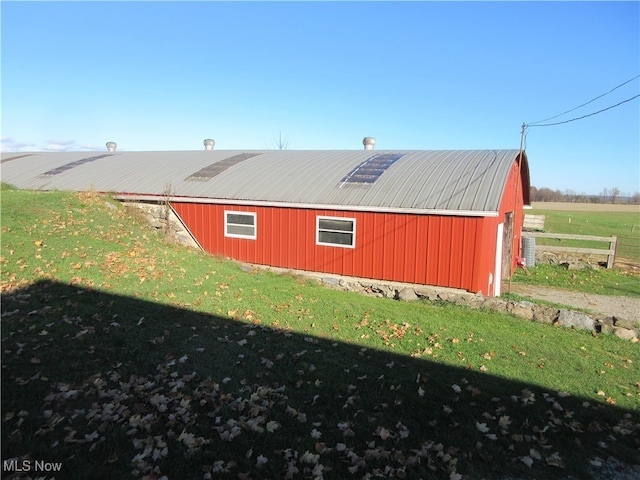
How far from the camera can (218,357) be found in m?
6.22

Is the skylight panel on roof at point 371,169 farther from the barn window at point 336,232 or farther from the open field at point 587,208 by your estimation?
the open field at point 587,208

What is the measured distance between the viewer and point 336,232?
530 inches

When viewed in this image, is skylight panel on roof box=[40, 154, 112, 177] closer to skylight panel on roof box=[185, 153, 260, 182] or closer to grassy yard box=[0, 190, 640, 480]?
skylight panel on roof box=[185, 153, 260, 182]

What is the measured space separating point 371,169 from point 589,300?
8464 mm

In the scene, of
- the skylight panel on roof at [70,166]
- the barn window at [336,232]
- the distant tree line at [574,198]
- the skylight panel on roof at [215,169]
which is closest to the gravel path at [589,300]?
the barn window at [336,232]

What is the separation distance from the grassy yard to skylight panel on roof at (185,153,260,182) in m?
7.40

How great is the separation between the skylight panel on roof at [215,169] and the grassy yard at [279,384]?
7402 mm

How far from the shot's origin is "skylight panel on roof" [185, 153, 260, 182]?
16906 millimetres

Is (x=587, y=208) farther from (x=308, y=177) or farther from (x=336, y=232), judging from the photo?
(x=336, y=232)

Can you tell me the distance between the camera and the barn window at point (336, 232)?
1321 cm

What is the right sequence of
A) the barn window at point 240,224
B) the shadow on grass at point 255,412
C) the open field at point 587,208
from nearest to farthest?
the shadow on grass at point 255,412
the barn window at point 240,224
the open field at point 587,208

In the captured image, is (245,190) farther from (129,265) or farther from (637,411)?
(637,411)

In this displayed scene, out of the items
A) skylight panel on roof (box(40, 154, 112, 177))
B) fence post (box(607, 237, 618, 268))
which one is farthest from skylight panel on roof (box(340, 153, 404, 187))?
skylight panel on roof (box(40, 154, 112, 177))

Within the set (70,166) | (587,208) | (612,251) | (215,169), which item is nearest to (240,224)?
(215,169)
